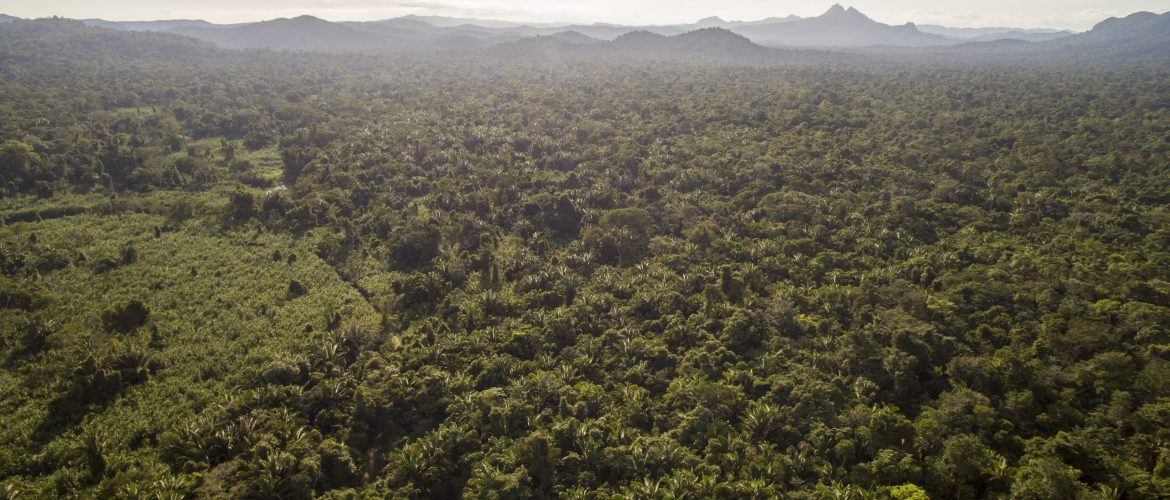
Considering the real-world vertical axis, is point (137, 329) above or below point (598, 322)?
below

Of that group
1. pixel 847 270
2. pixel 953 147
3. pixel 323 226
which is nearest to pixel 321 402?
pixel 323 226

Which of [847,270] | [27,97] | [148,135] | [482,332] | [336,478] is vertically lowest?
[336,478]

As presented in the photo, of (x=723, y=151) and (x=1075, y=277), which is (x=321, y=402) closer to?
(x=1075, y=277)

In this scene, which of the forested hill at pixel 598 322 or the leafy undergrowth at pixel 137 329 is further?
the leafy undergrowth at pixel 137 329

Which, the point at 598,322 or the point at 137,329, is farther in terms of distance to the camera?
the point at 598,322

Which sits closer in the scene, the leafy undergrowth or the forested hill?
the forested hill

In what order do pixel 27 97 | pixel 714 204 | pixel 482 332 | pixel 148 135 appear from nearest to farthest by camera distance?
pixel 482 332 → pixel 714 204 → pixel 148 135 → pixel 27 97

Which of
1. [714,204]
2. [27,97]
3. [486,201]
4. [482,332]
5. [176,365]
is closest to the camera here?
[176,365]

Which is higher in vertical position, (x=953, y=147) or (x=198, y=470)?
(x=953, y=147)
